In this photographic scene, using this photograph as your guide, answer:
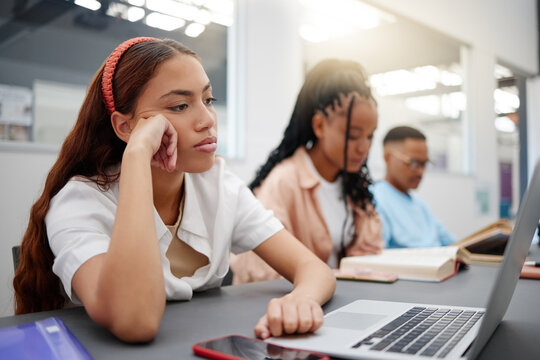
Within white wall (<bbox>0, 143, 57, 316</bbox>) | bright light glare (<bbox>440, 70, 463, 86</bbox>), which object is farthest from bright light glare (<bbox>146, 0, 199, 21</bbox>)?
bright light glare (<bbox>440, 70, 463, 86</bbox>)

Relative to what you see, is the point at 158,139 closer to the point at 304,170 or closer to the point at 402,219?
the point at 304,170

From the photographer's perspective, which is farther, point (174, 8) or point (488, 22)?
point (488, 22)

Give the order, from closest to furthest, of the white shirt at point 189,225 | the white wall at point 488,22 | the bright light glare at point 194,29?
the white shirt at point 189,225, the bright light glare at point 194,29, the white wall at point 488,22

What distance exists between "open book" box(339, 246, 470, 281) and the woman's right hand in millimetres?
610

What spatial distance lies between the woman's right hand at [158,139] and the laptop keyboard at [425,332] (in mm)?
523

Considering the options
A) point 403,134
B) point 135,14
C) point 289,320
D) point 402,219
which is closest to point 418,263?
point 289,320

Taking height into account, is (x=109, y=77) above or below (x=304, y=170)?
above

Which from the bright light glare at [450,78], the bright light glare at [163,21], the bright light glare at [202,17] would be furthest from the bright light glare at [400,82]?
the bright light glare at [163,21]

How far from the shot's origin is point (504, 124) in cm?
486

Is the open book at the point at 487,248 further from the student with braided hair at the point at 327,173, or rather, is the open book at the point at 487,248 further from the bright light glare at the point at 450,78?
the bright light glare at the point at 450,78

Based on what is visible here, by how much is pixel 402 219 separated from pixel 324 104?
94 cm

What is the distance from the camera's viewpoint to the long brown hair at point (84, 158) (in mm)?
959

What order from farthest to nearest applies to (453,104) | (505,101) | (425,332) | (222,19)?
(505,101) < (453,104) < (222,19) < (425,332)

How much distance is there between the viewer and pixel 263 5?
247 cm
